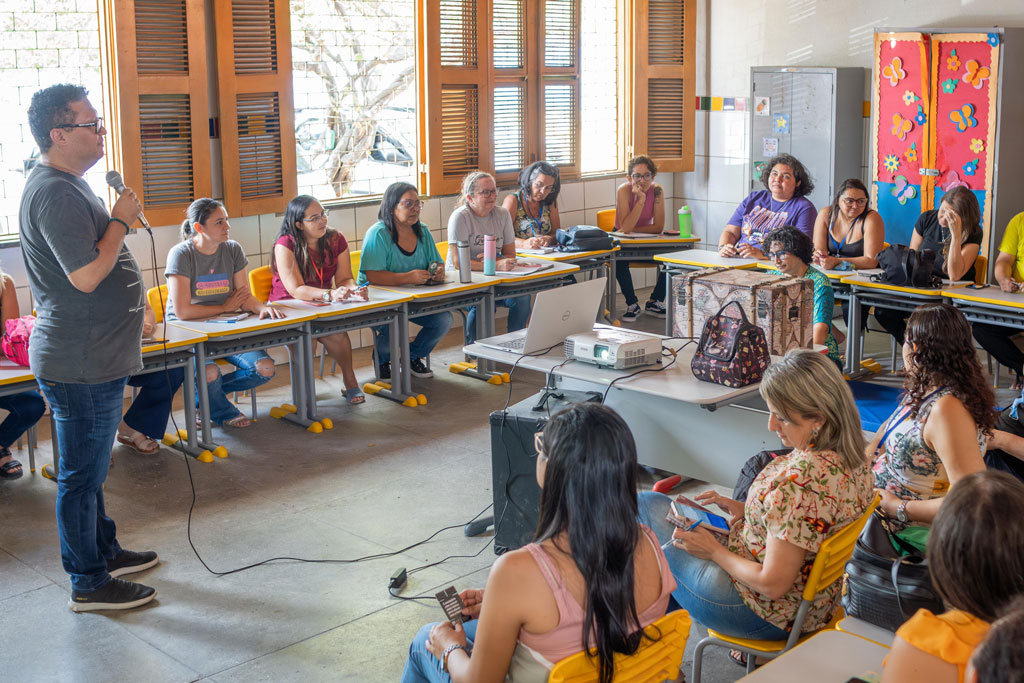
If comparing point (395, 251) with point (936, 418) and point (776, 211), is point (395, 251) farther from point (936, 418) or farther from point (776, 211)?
point (936, 418)

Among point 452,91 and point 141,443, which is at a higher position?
point 452,91

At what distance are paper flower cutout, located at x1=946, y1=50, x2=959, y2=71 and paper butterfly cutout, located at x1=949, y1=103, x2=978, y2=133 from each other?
0.27 meters

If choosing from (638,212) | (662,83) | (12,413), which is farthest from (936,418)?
(662,83)

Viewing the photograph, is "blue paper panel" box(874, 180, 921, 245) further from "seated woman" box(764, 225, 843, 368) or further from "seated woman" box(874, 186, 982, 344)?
"seated woman" box(764, 225, 843, 368)

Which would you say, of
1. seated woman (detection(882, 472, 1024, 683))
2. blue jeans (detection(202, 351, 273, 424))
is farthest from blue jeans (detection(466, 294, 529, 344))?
seated woman (detection(882, 472, 1024, 683))

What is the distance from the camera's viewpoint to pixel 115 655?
11.5 ft

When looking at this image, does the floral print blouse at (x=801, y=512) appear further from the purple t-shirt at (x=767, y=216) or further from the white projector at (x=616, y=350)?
the purple t-shirt at (x=767, y=216)

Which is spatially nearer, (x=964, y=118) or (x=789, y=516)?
(x=789, y=516)

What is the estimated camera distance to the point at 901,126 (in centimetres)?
766

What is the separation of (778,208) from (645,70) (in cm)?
225

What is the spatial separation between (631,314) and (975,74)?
2956 mm

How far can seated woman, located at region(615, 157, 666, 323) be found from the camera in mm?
8234

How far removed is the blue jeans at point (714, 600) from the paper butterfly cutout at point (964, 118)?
5.42 meters

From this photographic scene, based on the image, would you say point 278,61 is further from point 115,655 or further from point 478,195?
point 115,655
